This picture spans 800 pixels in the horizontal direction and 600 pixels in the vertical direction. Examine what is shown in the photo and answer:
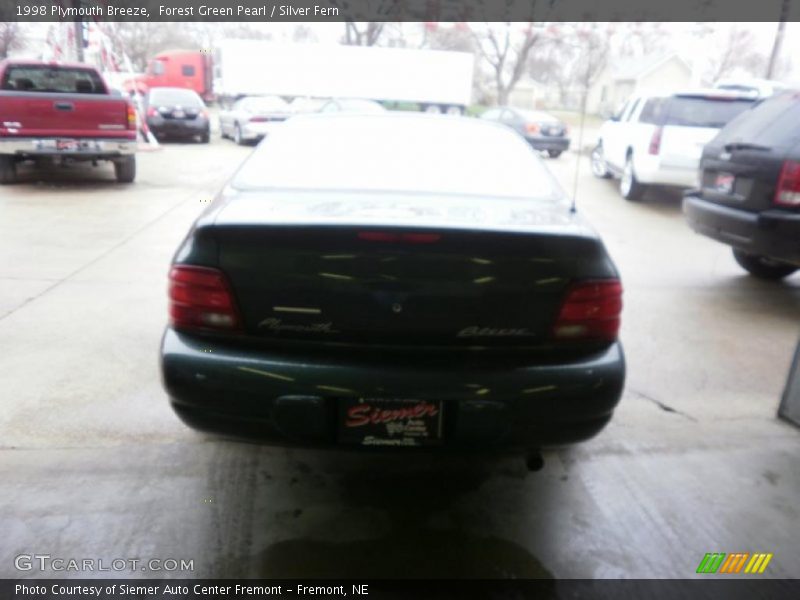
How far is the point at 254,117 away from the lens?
56.7ft

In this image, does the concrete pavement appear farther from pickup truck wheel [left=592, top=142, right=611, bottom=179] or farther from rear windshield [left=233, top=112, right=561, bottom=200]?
pickup truck wheel [left=592, top=142, right=611, bottom=179]

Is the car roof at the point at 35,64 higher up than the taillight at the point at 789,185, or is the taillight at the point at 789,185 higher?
the car roof at the point at 35,64

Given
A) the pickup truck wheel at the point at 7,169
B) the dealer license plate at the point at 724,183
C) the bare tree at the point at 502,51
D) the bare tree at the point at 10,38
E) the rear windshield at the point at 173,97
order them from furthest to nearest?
the bare tree at the point at 502,51
the bare tree at the point at 10,38
the rear windshield at the point at 173,97
the pickup truck wheel at the point at 7,169
the dealer license plate at the point at 724,183

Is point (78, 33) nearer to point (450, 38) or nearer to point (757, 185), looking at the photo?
point (757, 185)

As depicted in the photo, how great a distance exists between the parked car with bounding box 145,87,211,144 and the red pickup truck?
24.7 feet

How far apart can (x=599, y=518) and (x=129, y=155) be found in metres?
9.77

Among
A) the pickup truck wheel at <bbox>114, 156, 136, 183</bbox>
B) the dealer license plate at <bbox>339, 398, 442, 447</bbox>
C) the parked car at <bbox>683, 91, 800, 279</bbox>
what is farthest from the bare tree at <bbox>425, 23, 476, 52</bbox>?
the dealer license plate at <bbox>339, 398, 442, 447</bbox>

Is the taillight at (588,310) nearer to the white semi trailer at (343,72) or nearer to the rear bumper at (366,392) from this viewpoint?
the rear bumper at (366,392)

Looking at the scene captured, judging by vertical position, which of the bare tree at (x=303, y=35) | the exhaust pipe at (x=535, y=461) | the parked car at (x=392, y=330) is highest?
the bare tree at (x=303, y=35)

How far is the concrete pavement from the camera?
2.38 m

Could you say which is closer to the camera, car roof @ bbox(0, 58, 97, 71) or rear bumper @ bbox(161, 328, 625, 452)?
rear bumper @ bbox(161, 328, 625, 452)

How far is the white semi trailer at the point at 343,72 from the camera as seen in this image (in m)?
25.6

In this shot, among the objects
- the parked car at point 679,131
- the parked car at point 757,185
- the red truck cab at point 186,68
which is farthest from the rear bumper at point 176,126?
the red truck cab at point 186,68

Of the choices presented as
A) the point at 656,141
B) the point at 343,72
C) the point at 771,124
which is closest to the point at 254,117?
the point at 343,72
